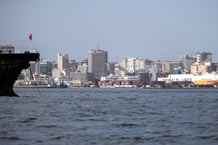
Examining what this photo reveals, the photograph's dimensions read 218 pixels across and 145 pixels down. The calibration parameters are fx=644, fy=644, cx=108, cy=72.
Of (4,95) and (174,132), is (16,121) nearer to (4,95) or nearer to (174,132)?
(174,132)

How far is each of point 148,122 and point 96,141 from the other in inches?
415

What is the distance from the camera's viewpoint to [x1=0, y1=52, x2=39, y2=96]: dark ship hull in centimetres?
6988

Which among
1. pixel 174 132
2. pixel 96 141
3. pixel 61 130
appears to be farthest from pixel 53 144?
pixel 174 132

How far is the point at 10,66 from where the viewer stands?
2781 inches

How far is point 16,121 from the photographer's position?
122 feet

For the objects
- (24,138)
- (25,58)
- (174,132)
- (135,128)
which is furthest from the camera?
(25,58)

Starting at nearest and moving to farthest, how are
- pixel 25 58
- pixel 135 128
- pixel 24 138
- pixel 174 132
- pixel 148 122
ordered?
pixel 24 138, pixel 174 132, pixel 135 128, pixel 148 122, pixel 25 58

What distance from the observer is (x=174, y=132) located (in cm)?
3075

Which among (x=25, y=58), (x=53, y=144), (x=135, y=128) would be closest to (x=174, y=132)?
(x=135, y=128)

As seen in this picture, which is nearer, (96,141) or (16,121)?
(96,141)

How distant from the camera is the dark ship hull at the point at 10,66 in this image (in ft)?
229

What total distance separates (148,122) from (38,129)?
308 inches

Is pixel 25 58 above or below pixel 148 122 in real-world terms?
above

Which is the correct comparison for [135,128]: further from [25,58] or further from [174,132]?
[25,58]
